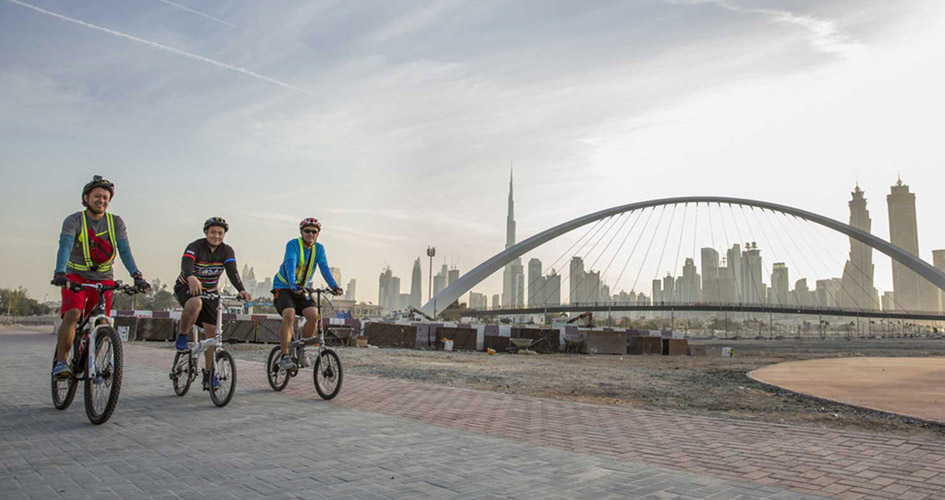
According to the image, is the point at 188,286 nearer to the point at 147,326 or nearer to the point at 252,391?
the point at 252,391

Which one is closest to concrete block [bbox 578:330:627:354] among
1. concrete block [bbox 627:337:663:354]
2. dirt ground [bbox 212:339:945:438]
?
concrete block [bbox 627:337:663:354]

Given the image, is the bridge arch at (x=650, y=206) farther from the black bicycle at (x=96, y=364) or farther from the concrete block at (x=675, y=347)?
the black bicycle at (x=96, y=364)

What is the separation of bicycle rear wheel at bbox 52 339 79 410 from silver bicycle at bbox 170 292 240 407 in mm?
1117

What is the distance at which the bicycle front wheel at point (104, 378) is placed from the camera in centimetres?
478

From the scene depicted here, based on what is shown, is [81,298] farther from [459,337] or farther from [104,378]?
[459,337]

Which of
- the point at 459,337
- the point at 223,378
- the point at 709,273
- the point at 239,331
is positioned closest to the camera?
the point at 223,378

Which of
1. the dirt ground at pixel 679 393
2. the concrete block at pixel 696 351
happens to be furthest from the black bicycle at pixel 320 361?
the concrete block at pixel 696 351

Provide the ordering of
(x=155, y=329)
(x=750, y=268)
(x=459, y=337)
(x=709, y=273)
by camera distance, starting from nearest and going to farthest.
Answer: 1. (x=155, y=329)
2. (x=459, y=337)
3. (x=750, y=268)
4. (x=709, y=273)

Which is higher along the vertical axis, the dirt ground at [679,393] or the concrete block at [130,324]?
the concrete block at [130,324]

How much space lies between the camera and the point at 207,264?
6.57 meters

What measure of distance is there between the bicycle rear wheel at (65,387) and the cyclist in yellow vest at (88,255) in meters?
0.05

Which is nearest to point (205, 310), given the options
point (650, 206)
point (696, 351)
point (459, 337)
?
point (459, 337)

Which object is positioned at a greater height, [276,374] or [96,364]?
[96,364]

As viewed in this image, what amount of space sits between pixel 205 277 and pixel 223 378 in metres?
1.22
